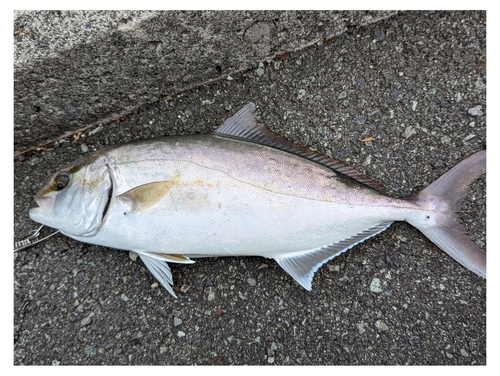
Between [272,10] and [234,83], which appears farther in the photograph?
[234,83]

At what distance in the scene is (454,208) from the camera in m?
1.83

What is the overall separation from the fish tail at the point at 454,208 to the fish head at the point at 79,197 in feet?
5.30

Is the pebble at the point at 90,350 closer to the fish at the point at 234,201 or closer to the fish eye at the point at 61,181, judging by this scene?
the fish at the point at 234,201

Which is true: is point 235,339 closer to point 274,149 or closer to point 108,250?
point 108,250

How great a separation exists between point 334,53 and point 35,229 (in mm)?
2095

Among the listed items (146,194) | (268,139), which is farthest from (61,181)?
(268,139)

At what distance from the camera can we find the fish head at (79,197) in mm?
1821

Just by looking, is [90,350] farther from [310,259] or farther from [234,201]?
[310,259]

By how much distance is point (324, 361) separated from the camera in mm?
1975

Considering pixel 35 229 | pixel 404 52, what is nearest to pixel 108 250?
pixel 35 229

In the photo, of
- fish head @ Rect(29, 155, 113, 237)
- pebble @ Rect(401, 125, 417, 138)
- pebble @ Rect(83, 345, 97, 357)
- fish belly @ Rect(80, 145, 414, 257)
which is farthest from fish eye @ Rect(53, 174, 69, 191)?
pebble @ Rect(401, 125, 417, 138)

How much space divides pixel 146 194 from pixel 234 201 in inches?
17.6

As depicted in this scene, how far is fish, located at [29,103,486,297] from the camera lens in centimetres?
180

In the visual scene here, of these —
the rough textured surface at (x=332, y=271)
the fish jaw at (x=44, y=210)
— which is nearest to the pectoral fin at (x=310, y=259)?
the rough textured surface at (x=332, y=271)
